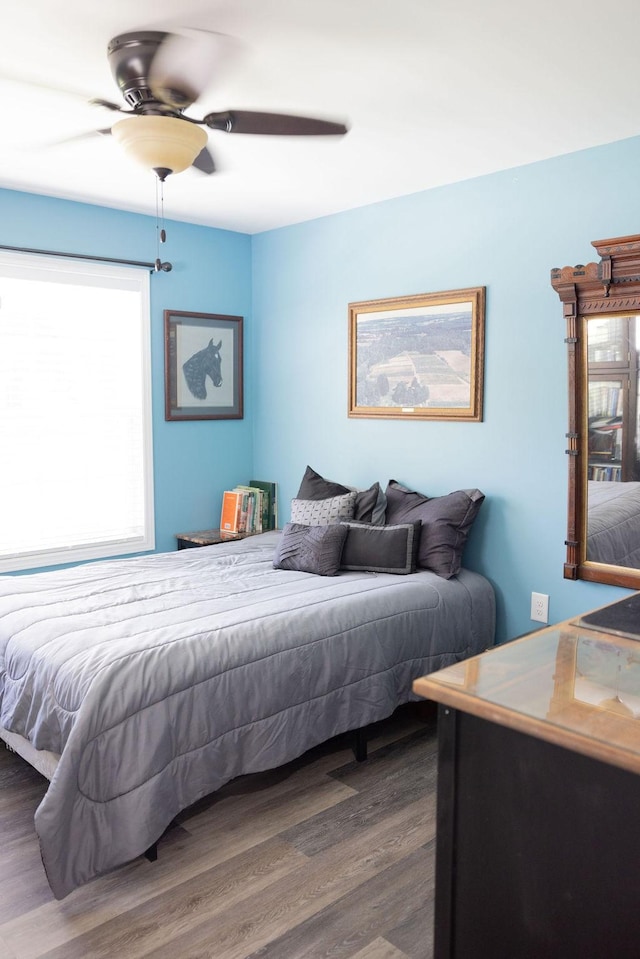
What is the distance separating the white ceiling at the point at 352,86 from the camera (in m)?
2.09

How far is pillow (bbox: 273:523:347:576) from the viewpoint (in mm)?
3582

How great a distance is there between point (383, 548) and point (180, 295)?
2.11m

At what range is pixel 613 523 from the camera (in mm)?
3172

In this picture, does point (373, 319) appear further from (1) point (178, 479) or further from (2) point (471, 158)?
(1) point (178, 479)

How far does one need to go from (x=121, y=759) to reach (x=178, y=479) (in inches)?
100.0

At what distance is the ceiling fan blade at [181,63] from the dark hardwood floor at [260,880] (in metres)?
2.40

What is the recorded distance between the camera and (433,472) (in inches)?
157

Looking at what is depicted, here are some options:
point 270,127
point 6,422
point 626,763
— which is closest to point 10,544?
point 6,422

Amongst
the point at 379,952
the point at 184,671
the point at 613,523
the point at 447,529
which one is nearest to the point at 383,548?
the point at 447,529

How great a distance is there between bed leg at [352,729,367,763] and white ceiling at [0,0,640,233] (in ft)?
7.80

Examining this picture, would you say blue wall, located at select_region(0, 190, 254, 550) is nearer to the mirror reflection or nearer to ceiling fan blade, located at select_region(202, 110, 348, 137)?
ceiling fan blade, located at select_region(202, 110, 348, 137)

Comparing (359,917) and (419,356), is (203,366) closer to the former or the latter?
(419,356)

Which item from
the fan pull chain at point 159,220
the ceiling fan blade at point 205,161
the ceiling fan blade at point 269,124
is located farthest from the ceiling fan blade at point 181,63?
the fan pull chain at point 159,220

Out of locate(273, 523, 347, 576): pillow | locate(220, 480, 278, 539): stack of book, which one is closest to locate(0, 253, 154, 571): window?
locate(220, 480, 278, 539): stack of book
